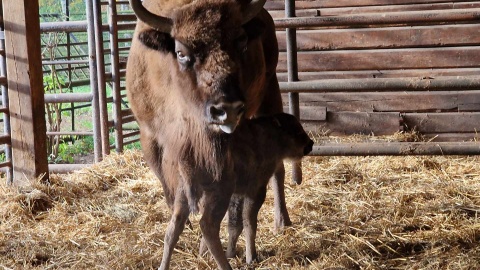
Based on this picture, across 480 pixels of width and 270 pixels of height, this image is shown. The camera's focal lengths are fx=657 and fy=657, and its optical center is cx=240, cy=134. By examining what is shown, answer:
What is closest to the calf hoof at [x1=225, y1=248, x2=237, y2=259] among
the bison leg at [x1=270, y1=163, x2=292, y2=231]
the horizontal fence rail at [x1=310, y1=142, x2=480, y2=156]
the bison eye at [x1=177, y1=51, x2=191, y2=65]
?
the bison leg at [x1=270, y1=163, x2=292, y2=231]

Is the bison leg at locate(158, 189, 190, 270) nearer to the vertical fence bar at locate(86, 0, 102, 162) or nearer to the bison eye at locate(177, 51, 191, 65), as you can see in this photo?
the bison eye at locate(177, 51, 191, 65)

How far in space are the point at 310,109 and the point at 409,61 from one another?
1.52 m

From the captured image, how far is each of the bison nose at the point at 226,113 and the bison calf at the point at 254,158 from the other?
544mm

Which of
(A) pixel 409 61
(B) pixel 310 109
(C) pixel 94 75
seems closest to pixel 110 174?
(C) pixel 94 75

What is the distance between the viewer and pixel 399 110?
360 inches

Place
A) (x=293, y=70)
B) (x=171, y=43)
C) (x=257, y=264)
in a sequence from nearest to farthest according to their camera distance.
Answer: (x=171, y=43) → (x=257, y=264) → (x=293, y=70)

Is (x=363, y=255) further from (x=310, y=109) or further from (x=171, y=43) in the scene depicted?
(x=310, y=109)

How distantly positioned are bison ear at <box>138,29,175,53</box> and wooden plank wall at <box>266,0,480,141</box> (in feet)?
17.5

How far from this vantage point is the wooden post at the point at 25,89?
257 inches

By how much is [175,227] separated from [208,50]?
1288 mm

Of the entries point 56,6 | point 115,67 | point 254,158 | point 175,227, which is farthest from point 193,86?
point 56,6

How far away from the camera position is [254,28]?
4.41 metres

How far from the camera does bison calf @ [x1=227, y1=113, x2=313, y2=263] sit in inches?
178

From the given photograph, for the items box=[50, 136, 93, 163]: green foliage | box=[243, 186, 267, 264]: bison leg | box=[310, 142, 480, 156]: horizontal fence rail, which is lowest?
box=[50, 136, 93, 163]: green foliage
